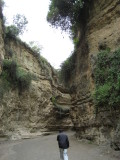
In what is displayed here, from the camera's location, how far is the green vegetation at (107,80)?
12641mm

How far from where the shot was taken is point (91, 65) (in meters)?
15.9

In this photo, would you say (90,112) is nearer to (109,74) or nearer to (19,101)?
(109,74)

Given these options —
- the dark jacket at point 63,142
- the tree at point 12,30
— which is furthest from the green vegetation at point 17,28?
the dark jacket at point 63,142

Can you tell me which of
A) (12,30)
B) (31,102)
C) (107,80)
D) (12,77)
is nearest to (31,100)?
(31,102)

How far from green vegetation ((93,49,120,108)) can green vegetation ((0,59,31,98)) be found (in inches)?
328

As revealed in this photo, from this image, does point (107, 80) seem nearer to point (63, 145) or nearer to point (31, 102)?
point (63, 145)

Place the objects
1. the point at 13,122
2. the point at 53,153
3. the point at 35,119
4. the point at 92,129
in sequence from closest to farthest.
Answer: the point at 53,153 < the point at 92,129 < the point at 13,122 < the point at 35,119

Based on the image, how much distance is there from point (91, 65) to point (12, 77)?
8016 mm

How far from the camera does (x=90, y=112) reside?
1538cm

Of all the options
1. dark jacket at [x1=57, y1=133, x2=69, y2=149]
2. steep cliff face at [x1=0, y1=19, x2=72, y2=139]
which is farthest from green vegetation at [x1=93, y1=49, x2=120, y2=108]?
steep cliff face at [x1=0, y1=19, x2=72, y2=139]

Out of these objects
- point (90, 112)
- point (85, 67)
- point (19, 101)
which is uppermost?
point (85, 67)

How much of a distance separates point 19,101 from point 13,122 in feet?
7.21

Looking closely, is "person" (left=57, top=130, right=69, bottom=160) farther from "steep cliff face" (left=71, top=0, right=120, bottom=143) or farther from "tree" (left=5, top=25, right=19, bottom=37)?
"tree" (left=5, top=25, right=19, bottom=37)

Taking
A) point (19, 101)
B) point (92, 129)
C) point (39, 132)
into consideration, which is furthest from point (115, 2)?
point (39, 132)
